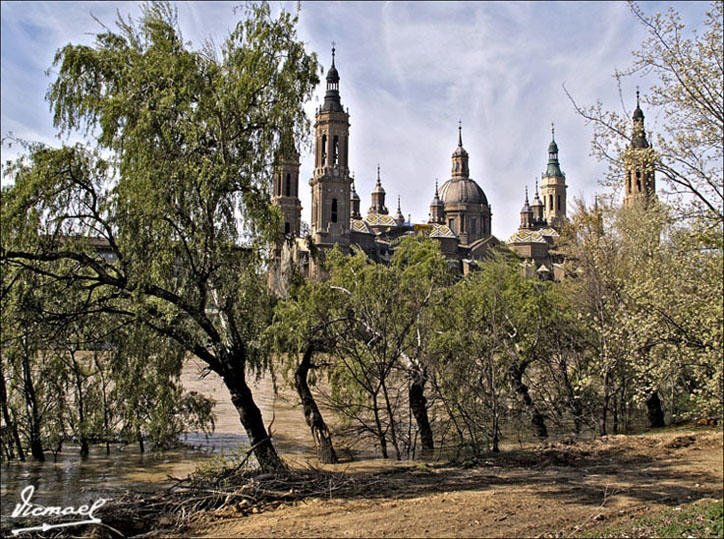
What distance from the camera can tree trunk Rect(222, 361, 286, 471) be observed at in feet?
38.3

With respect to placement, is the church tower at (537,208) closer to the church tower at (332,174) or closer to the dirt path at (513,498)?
the church tower at (332,174)

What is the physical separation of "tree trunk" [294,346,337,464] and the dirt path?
5.24ft

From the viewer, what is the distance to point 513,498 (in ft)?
34.9

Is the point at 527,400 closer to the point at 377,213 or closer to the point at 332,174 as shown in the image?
the point at 332,174

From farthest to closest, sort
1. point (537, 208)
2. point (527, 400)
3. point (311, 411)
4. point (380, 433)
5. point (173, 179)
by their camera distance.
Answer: point (537, 208) → point (527, 400) → point (380, 433) → point (311, 411) → point (173, 179)

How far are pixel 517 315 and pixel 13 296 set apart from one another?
12.5 m

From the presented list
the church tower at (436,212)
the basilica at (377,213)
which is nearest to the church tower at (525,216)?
the basilica at (377,213)

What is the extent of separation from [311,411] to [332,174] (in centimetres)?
6721

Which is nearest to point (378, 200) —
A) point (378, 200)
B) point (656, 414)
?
point (378, 200)

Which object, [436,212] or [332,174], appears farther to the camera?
[436,212]

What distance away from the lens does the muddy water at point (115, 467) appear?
13031 millimetres

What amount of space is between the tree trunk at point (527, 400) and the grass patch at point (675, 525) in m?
8.52

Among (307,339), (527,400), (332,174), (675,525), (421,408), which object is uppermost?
(332,174)

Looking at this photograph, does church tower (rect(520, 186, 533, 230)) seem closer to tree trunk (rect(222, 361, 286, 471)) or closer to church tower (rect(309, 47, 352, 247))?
church tower (rect(309, 47, 352, 247))
